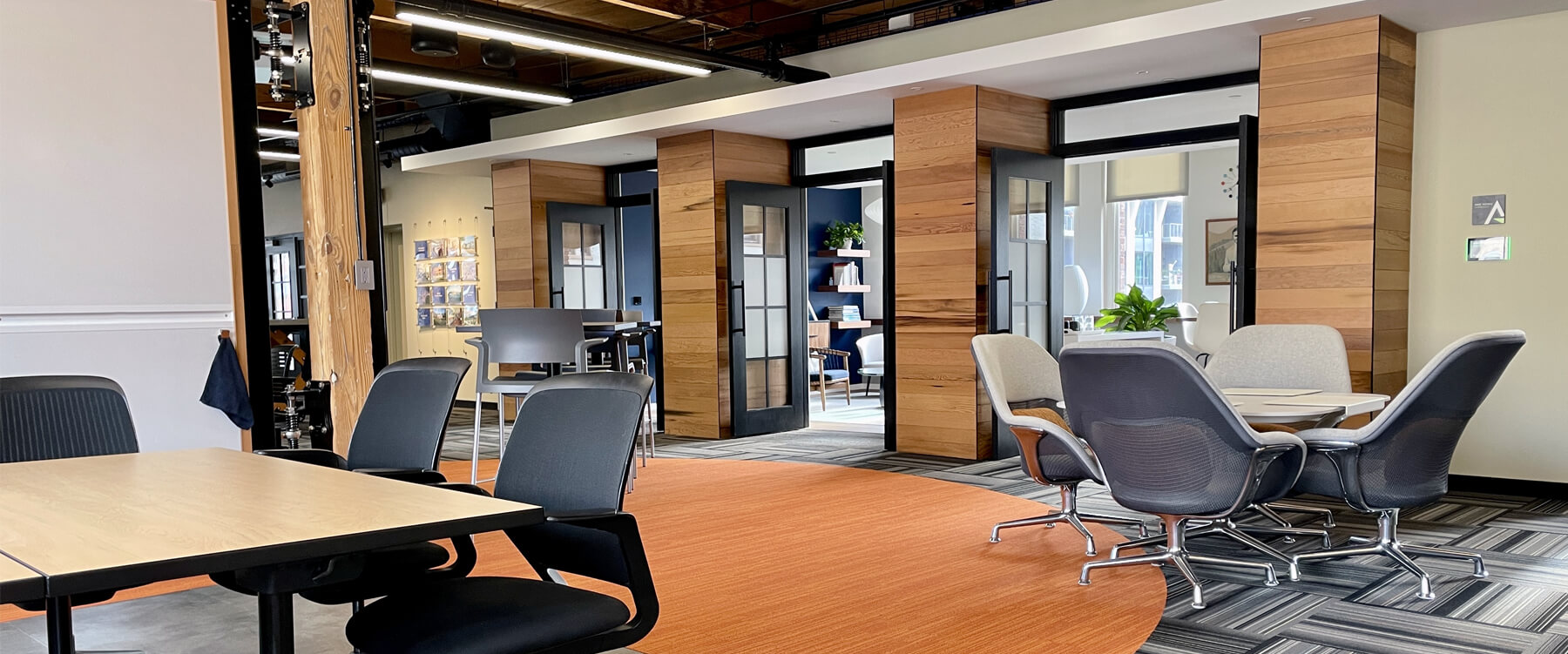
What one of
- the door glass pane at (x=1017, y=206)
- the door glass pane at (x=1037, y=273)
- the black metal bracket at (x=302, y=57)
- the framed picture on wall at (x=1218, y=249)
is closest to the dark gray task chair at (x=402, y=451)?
the black metal bracket at (x=302, y=57)

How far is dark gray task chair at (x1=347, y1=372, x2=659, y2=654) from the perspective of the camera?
2234 mm

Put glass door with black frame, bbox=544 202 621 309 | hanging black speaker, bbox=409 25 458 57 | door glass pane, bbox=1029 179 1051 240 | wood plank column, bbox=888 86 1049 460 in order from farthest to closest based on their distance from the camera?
glass door with black frame, bbox=544 202 621 309, hanging black speaker, bbox=409 25 458 57, door glass pane, bbox=1029 179 1051 240, wood plank column, bbox=888 86 1049 460

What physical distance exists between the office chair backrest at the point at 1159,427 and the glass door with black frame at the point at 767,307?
536cm

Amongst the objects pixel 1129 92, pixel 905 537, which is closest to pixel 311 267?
pixel 905 537

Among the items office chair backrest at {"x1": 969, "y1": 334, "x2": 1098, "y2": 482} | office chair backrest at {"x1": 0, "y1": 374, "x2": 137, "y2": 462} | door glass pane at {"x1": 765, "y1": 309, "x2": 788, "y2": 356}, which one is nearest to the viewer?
office chair backrest at {"x1": 0, "y1": 374, "x2": 137, "y2": 462}

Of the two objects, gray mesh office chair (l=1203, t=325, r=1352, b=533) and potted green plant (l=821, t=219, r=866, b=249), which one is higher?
potted green plant (l=821, t=219, r=866, b=249)

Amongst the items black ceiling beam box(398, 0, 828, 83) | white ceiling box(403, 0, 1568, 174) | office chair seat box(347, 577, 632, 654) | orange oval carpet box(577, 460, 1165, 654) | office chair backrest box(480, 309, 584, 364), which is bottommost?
orange oval carpet box(577, 460, 1165, 654)

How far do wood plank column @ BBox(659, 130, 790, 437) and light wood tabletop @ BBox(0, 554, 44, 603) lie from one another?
7.49 m

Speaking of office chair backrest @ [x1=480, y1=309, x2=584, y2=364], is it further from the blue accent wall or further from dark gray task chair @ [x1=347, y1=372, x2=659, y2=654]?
the blue accent wall

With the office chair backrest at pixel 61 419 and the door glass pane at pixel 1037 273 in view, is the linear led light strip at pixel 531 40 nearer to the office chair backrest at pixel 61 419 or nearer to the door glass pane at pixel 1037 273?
the door glass pane at pixel 1037 273

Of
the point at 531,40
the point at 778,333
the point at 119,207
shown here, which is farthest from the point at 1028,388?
the point at 778,333

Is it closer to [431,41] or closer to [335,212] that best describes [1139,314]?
[431,41]

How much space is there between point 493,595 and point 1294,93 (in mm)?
4971

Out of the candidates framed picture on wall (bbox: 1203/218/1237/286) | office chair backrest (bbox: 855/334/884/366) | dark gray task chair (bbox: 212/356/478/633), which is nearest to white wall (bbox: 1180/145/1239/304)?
framed picture on wall (bbox: 1203/218/1237/286)
